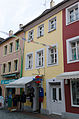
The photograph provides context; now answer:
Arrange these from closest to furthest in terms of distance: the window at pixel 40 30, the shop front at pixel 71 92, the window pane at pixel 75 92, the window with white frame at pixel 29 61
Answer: the shop front at pixel 71 92 → the window pane at pixel 75 92 → the window at pixel 40 30 → the window with white frame at pixel 29 61

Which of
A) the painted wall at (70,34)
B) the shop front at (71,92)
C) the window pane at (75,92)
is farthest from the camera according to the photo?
the painted wall at (70,34)

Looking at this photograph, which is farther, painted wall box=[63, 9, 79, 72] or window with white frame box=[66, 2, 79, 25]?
window with white frame box=[66, 2, 79, 25]

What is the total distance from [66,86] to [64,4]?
6652mm

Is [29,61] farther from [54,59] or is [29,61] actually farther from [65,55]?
[65,55]

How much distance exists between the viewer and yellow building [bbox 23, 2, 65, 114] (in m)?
11.6

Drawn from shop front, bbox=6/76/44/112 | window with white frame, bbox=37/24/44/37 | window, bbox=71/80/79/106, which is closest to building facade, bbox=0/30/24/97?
window with white frame, bbox=37/24/44/37

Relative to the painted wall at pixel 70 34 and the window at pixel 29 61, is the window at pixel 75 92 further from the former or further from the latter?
the window at pixel 29 61

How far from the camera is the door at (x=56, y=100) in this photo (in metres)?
11.2

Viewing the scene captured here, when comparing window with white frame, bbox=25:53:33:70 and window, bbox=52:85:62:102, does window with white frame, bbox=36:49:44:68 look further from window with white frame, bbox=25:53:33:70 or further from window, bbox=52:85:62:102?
window, bbox=52:85:62:102

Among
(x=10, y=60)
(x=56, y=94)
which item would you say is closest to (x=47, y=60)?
(x=56, y=94)

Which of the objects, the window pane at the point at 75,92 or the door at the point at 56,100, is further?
the door at the point at 56,100

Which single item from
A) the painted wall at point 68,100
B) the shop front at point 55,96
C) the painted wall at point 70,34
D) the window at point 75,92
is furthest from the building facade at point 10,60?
the window at point 75,92

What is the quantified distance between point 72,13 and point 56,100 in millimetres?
7042

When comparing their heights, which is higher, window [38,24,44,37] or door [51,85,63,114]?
window [38,24,44,37]
